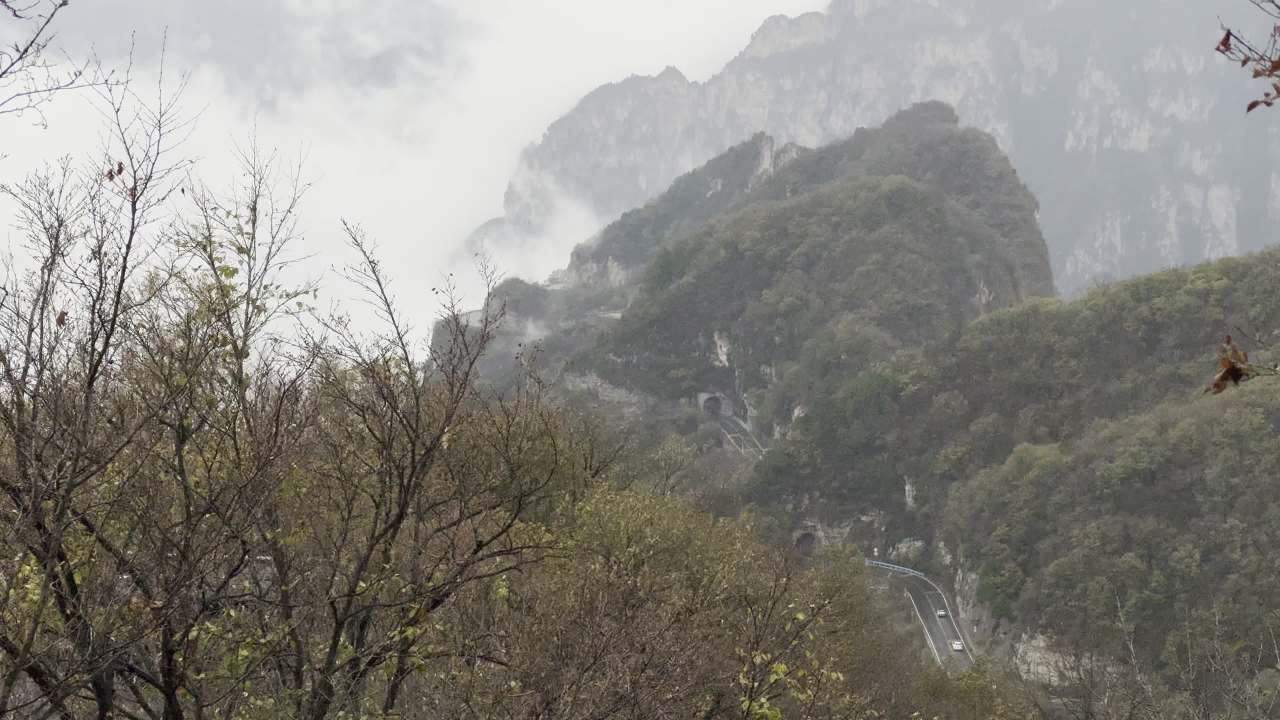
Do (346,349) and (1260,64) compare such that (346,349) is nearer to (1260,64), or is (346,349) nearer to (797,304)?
(1260,64)

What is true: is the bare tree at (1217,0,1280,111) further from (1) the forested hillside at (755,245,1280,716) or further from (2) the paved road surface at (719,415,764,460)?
(2) the paved road surface at (719,415,764,460)

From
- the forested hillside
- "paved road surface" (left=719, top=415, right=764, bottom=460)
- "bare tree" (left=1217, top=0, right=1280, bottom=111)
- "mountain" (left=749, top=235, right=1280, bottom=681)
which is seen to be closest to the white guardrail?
"mountain" (left=749, top=235, right=1280, bottom=681)

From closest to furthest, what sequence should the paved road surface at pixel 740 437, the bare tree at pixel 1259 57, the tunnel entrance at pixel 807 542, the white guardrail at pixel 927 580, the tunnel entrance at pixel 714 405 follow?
1. the bare tree at pixel 1259 57
2. the white guardrail at pixel 927 580
3. the tunnel entrance at pixel 807 542
4. the paved road surface at pixel 740 437
5. the tunnel entrance at pixel 714 405

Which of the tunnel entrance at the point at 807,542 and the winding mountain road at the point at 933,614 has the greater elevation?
the tunnel entrance at the point at 807,542

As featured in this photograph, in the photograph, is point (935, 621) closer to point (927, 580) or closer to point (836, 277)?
point (927, 580)

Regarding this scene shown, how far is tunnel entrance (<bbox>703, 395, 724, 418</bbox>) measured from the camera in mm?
101500

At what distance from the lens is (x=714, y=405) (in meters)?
→ 102

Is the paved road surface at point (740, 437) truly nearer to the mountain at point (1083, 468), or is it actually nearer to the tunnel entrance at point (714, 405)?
the tunnel entrance at point (714, 405)

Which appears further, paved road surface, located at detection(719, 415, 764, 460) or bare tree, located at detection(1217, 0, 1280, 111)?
paved road surface, located at detection(719, 415, 764, 460)

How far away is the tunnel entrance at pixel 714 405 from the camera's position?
102 m

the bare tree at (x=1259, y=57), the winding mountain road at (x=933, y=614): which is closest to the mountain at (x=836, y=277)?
the winding mountain road at (x=933, y=614)

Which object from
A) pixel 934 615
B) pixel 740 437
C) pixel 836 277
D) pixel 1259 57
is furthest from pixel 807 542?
pixel 1259 57

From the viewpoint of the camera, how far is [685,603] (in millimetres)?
13336

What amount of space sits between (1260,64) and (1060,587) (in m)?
44.9
